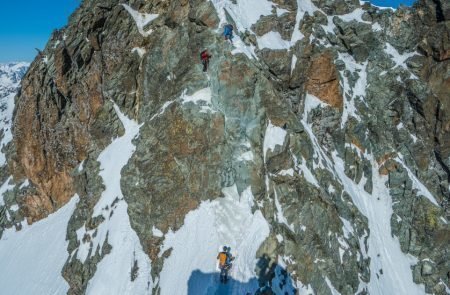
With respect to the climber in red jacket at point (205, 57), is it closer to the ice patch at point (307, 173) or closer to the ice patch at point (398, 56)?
the ice patch at point (307, 173)

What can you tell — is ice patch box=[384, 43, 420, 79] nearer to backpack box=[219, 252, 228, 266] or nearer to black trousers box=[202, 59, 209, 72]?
black trousers box=[202, 59, 209, 72]

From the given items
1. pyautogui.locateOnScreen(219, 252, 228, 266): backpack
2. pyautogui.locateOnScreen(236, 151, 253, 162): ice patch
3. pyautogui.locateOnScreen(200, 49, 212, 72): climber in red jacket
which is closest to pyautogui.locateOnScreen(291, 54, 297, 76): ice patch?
pyautogui.locateOnScreen(200, 49, 212, 72): climber in red jacket

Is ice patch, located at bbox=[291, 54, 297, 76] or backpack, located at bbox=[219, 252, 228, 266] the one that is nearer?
backpack, located at bbox=[219, 252, 228, 266]

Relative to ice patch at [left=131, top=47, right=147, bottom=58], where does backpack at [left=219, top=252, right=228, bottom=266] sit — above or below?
below

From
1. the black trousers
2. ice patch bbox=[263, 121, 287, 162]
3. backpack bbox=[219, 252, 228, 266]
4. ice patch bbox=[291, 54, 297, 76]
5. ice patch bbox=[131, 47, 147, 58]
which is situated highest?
ice patch bbox=[131, 47, 147, 58]

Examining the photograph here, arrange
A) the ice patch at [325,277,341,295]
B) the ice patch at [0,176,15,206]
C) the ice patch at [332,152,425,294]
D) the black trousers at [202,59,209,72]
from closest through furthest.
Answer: the ice patch at [325,277,341,295]
the black trousers at [202,59,209,72]
the ice patch at [332,152,425,294]
the ice patch at [0,176,15,206]

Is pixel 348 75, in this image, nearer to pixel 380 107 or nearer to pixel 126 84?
pixel 380 107

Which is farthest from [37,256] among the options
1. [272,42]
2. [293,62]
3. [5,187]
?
[293,62]

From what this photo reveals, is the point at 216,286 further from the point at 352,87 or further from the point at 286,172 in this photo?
the point at 352,87
